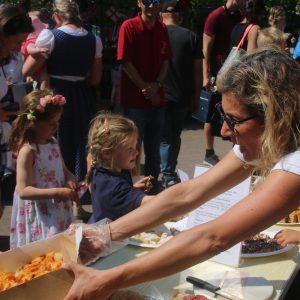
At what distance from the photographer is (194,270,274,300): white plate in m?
1.73

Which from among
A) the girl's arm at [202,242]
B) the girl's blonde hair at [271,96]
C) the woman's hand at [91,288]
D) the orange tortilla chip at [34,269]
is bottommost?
the orange tortilla chip at [34,269]

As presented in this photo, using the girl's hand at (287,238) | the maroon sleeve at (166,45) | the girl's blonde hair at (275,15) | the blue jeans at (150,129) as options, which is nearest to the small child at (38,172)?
the girl's hand at (287,238)

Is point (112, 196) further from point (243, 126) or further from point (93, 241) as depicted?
point (243, 126)

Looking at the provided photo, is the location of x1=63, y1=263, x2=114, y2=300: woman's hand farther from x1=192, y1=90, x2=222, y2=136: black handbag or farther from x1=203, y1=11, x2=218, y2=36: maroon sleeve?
x1=203, y1=11, x2=218, y2=36: maroon sleeve

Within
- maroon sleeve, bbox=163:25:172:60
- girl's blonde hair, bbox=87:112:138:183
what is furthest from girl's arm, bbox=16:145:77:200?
maroon sleeve, bbox=163:25:172:60

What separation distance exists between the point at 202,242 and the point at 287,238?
76 cm

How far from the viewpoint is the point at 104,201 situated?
255 centimetres

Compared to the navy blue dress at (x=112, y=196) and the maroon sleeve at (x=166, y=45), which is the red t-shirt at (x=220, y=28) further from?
the navy blue dress at (x=112, y=196)

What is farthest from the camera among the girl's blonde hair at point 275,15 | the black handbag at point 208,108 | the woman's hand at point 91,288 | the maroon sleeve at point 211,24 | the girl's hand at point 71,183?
the girl's blonde hair at point 275,15

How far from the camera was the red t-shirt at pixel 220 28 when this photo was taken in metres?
5.62

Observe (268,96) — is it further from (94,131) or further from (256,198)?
(94,131)

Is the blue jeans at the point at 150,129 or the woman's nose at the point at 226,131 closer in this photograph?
the woman's nose at the point at 226,131

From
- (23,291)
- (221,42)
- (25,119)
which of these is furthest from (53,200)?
(221,42)

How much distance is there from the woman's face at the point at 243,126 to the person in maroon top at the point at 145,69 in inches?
113
